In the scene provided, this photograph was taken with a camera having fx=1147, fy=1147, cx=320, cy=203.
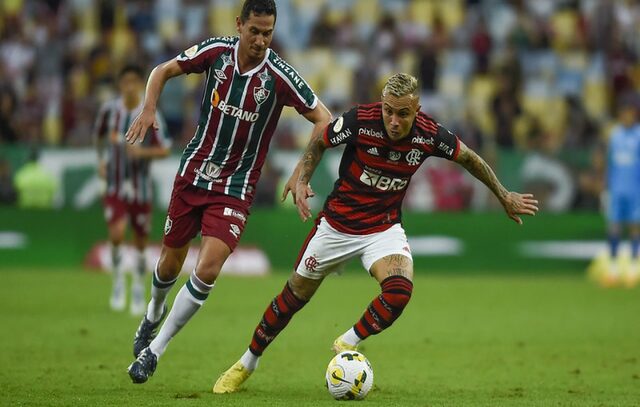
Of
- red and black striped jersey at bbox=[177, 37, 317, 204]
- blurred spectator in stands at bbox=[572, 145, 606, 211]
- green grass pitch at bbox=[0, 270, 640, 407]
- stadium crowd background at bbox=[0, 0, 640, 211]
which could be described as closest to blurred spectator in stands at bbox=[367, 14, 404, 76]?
stadium crowd background at bbox=[0, 0, 640, 211]

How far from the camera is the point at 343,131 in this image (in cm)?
867

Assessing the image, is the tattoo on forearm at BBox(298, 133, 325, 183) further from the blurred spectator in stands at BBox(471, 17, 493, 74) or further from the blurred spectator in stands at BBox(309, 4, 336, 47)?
the blurred spectator in stands at BBox(471, 17, 493, 74)

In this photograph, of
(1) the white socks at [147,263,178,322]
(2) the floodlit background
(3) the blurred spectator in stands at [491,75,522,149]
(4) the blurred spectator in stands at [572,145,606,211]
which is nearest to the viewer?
(1) the white socks at [147,263,178,322]

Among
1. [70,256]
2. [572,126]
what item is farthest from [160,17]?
[572,126]

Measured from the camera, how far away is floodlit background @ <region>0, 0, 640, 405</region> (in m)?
13.3

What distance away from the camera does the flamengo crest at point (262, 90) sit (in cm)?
880

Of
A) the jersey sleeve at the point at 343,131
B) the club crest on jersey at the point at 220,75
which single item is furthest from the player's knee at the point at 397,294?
the club crest on jersey at the point at 220,75

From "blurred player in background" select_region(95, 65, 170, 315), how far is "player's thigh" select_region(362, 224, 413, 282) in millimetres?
6214

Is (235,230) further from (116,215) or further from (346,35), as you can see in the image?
(346,35)

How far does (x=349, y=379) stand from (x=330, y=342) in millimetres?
4125

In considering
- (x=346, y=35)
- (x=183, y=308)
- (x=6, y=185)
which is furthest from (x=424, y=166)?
(x=183, y=308)

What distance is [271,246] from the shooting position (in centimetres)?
2081

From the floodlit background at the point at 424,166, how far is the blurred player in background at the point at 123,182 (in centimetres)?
61

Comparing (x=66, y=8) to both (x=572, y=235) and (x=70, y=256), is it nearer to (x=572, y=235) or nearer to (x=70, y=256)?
(x=70, y=256)
